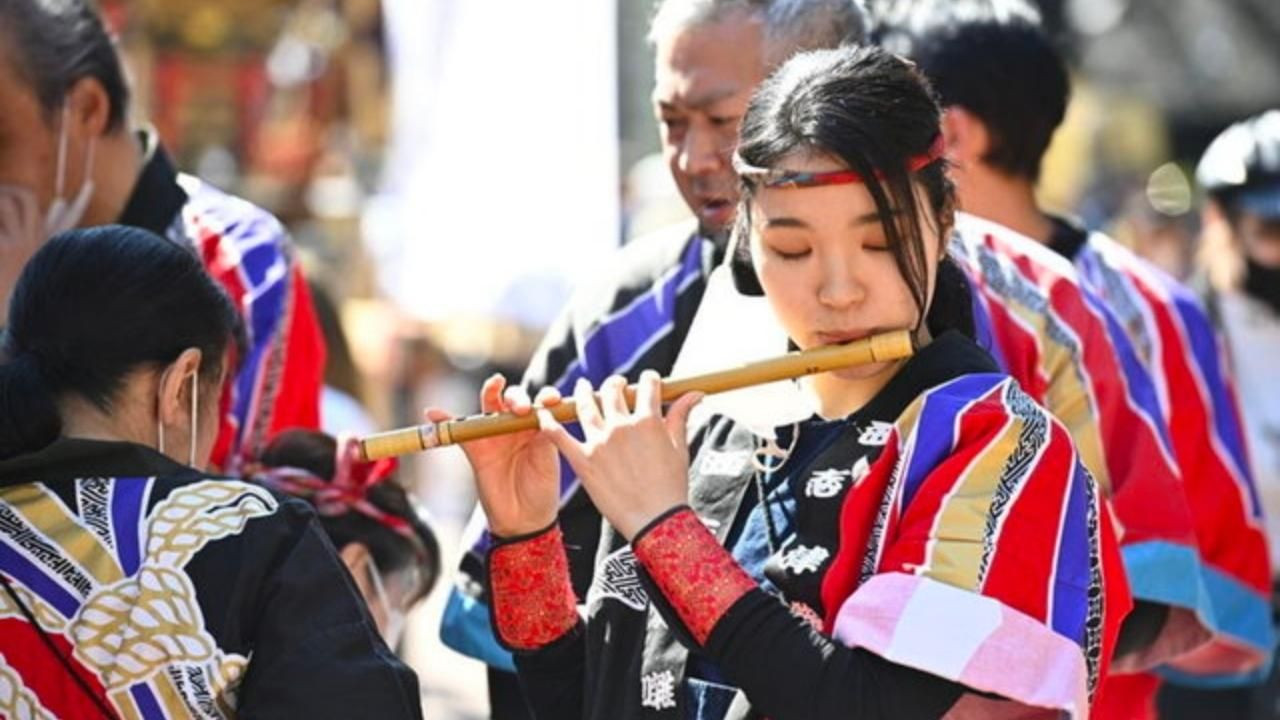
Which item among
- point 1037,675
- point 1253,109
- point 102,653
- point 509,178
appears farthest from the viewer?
point 1253,109

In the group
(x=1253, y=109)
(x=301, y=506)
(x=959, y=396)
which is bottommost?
(x=1253, y=109)

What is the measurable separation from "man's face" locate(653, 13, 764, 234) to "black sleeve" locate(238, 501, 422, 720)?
0.96 m

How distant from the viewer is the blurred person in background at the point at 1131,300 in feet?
13.9

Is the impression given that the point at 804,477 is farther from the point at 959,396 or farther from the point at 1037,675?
the point at 1037,675

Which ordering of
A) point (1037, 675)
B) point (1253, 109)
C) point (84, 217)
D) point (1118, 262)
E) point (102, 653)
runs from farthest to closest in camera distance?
1. point (1253, 109)
2. point (1118, 262)
3. point (84, 217)
4. point (102, 653)
5. point (1037, 675)

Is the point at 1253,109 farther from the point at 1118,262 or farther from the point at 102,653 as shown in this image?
the point at 102,653

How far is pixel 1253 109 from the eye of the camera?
44.5 ft

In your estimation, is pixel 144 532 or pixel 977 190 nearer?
pixel 144 532

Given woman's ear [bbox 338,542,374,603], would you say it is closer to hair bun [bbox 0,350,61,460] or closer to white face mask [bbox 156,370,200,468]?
white face mask [bbox 156,370,200,468]

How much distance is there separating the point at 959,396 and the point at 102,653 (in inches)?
41.6

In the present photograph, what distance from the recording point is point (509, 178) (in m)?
7.81

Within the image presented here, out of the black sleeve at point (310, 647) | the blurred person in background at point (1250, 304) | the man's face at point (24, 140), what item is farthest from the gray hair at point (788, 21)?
the blurred person in background at point (1250, 304)

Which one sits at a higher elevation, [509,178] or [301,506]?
[301,506]

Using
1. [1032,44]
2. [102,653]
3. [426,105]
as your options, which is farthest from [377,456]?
[426,105]
